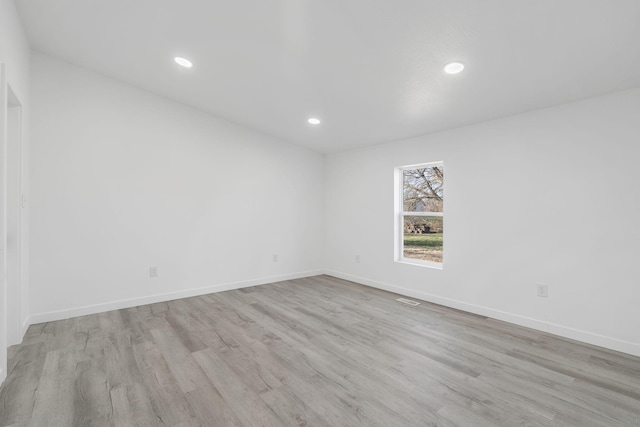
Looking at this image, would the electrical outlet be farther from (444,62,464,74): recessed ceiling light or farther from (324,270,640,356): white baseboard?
(444,62,464,74): recessed ceiling light

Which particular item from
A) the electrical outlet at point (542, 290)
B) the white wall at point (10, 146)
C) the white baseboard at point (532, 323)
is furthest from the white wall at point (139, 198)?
the electrical outlet at point (542, 290)

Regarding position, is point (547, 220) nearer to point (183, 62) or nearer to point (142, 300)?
point (183, 62)

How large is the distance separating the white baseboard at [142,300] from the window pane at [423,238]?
2107 millimetres

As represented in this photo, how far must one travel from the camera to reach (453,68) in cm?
252

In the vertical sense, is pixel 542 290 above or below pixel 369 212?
below

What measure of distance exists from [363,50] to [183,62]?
1927mm

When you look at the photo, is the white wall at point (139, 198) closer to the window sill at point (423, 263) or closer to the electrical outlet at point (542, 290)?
the window sill at point (423, 263)

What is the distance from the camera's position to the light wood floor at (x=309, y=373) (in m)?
1.73

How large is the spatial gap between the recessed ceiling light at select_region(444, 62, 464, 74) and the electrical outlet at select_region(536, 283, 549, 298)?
227 centimetres

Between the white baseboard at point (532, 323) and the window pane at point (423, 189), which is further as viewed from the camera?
the window pane at point (423, 189)

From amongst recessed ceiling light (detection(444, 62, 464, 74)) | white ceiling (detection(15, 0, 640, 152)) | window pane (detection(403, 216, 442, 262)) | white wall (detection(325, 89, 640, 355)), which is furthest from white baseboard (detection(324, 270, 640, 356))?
recessed ceiling light (detection(444, 62, 464, 74))

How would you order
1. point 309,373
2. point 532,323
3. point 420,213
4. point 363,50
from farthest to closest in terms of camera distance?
1. point 420,213
2. point 532,323
3. point 363,50
4. point 309,373

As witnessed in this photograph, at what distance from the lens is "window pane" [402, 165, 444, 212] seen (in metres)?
4.11

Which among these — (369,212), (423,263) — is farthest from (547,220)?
(369,212)
